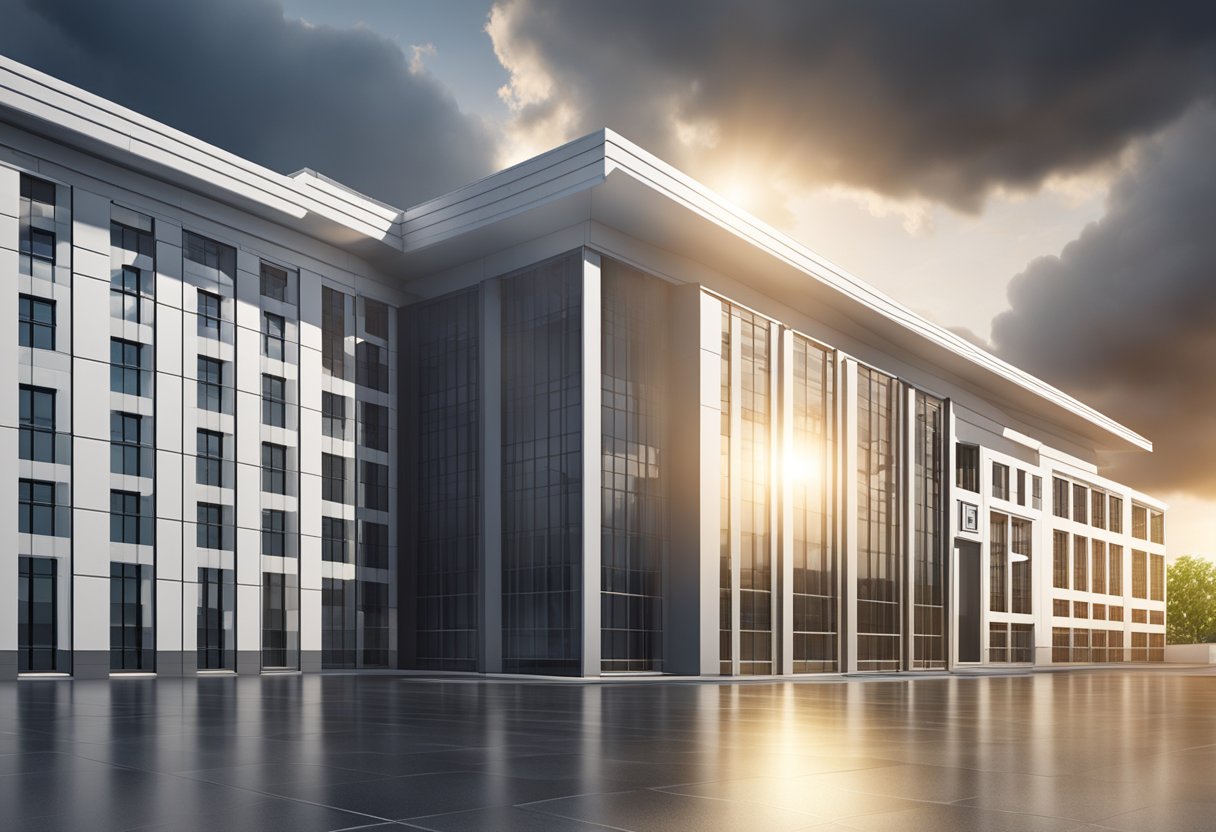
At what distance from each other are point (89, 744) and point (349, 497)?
3360cm

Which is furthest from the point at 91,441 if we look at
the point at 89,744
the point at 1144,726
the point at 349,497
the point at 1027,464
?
Answer: the point at 1027,464

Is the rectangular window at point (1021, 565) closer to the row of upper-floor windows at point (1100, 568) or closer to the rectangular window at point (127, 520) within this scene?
the row of upper-floor windows at point (1100, 568)

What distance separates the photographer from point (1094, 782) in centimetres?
863

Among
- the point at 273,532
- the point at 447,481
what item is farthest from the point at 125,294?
the point at 447,481

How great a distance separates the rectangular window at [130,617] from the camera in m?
34.6

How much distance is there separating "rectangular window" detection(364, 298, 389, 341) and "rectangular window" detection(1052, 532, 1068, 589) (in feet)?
201

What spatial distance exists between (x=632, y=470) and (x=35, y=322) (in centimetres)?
2173

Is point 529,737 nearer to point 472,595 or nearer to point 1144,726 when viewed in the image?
point 1144,726

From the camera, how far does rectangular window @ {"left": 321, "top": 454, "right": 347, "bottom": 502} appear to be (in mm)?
43344

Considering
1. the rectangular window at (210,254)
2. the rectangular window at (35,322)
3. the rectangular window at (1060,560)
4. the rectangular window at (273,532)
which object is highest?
the rectangular window at (210,254)

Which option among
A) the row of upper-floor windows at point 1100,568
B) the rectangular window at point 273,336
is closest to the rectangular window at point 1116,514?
the row of upper-floor windows at point 1100,568

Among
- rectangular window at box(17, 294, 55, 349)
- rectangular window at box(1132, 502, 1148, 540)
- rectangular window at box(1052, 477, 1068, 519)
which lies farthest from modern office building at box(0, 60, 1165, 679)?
rectangular window at box(1132, 502, 1148, 540)

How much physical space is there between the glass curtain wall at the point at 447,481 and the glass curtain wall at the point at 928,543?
28.6 metres

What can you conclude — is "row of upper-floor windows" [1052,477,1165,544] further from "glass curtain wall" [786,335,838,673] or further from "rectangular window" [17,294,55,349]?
"rectangular window" [17,294,55,349]
